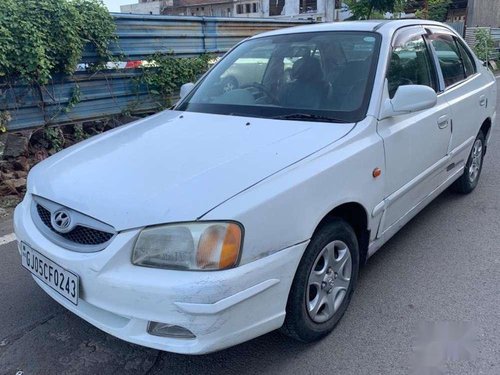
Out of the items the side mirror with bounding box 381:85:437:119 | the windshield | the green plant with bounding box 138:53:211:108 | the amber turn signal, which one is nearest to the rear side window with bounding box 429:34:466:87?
the windshield

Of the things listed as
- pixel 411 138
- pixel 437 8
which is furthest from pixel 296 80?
pixel 437 8

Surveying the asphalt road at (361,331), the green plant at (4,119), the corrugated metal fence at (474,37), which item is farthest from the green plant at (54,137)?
the corrugated metal fence at (474,37)

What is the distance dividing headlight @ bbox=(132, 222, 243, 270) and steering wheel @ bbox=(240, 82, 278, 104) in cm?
135

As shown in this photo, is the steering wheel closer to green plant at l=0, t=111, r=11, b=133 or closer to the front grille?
the front grille

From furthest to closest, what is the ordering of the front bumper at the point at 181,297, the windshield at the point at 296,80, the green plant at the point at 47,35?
1. the green plant at the point at 47,35
2. the windshield at the point at 296,80
3. the front bumper at the point at 181,297

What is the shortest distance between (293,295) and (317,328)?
1.15ft

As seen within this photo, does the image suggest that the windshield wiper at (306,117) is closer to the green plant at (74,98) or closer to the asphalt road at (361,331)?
the asphalt road at (361,331)

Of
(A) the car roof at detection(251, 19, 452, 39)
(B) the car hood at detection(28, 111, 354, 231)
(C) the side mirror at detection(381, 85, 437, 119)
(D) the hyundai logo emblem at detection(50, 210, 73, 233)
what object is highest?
(A) the car roof at detection(251, 19, 452, 39)

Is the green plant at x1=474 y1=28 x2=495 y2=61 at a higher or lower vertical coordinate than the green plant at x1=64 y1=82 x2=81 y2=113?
lower

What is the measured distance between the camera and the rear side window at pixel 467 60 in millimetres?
4285

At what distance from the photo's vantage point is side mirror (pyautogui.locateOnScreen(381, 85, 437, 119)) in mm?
2732

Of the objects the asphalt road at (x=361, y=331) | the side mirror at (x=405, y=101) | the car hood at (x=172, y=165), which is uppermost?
the side mirror at (x=405, y=101)

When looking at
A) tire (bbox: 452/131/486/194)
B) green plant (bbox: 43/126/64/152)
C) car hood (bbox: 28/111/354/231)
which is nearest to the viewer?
car hood (bbox: 28/111/354/231)

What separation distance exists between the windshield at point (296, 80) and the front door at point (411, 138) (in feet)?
0.68
